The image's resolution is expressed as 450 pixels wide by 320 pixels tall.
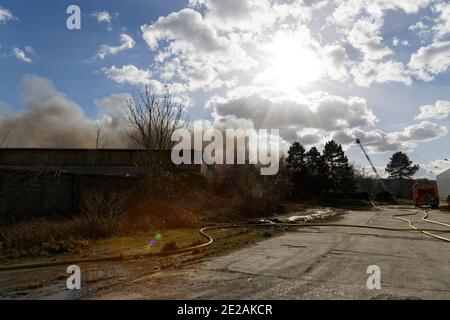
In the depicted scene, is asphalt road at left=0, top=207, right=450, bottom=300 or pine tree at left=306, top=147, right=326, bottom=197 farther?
pine tree at left=306, top=147, right=326, bottom=197

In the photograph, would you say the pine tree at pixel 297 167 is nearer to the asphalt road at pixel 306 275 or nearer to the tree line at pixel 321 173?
the tree line at pixel 321 173

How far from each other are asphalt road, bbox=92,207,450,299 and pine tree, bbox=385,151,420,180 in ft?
347

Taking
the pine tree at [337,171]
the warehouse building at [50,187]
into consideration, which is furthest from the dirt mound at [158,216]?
the pine tree at [337,171]

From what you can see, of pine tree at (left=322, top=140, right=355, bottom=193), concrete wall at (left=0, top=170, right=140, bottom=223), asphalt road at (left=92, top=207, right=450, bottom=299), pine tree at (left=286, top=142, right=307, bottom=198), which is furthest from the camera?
pine tree at (left=322, top=140, right=355, bottom=193)

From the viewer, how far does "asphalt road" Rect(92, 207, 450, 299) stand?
659cm

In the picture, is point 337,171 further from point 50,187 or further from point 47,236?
point 47,236

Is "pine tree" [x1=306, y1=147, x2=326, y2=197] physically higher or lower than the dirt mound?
higher

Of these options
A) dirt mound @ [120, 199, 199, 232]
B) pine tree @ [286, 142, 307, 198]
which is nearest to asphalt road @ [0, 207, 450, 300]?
dirt mound @ [120, 199, 199, 232]

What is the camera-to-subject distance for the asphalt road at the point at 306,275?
6594mm

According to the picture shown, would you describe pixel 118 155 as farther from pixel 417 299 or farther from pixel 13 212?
pixel 417 299

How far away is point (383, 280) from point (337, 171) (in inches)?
2948

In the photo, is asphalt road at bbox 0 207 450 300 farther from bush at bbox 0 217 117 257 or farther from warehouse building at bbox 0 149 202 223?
warehouse building at bbox 0 149 202 223

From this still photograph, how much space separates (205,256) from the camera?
35.3 feet

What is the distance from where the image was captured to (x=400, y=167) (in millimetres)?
110500
